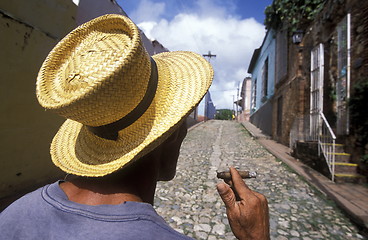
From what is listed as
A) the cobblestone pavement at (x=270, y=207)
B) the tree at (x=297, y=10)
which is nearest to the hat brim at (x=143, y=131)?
the cobblestone pavement at (x=270, y=207)

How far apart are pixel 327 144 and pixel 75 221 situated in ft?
22.0

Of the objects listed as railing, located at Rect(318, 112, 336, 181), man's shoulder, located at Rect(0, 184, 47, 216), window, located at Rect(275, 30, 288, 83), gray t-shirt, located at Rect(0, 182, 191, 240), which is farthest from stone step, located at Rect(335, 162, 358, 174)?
window, located at Rect(275, 30, 288, 83)

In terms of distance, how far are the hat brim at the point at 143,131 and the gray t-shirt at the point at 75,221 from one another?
0.15 metres

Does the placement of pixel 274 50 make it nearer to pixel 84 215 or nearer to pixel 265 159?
pixel 265 159

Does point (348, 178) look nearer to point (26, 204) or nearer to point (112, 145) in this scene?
Answer: point (112, 145)

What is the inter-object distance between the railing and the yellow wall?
569cm

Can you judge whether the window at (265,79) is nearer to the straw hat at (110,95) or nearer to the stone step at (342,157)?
the stone step at (342,157)

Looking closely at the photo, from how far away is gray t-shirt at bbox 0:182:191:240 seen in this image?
746mm

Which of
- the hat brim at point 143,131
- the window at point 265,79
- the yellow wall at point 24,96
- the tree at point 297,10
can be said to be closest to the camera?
the hat brim at point 143,131

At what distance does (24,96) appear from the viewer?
3918 millimetres

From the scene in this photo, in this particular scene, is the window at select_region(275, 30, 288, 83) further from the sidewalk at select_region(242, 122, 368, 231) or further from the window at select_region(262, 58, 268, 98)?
the sidewalk at select_region(242, 122, 368, 231)

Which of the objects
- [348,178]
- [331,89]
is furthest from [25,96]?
[331,89]

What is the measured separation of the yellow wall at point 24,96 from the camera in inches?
142

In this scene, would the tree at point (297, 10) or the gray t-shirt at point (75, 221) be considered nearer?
the gray t-shirt at point (75, 221)
